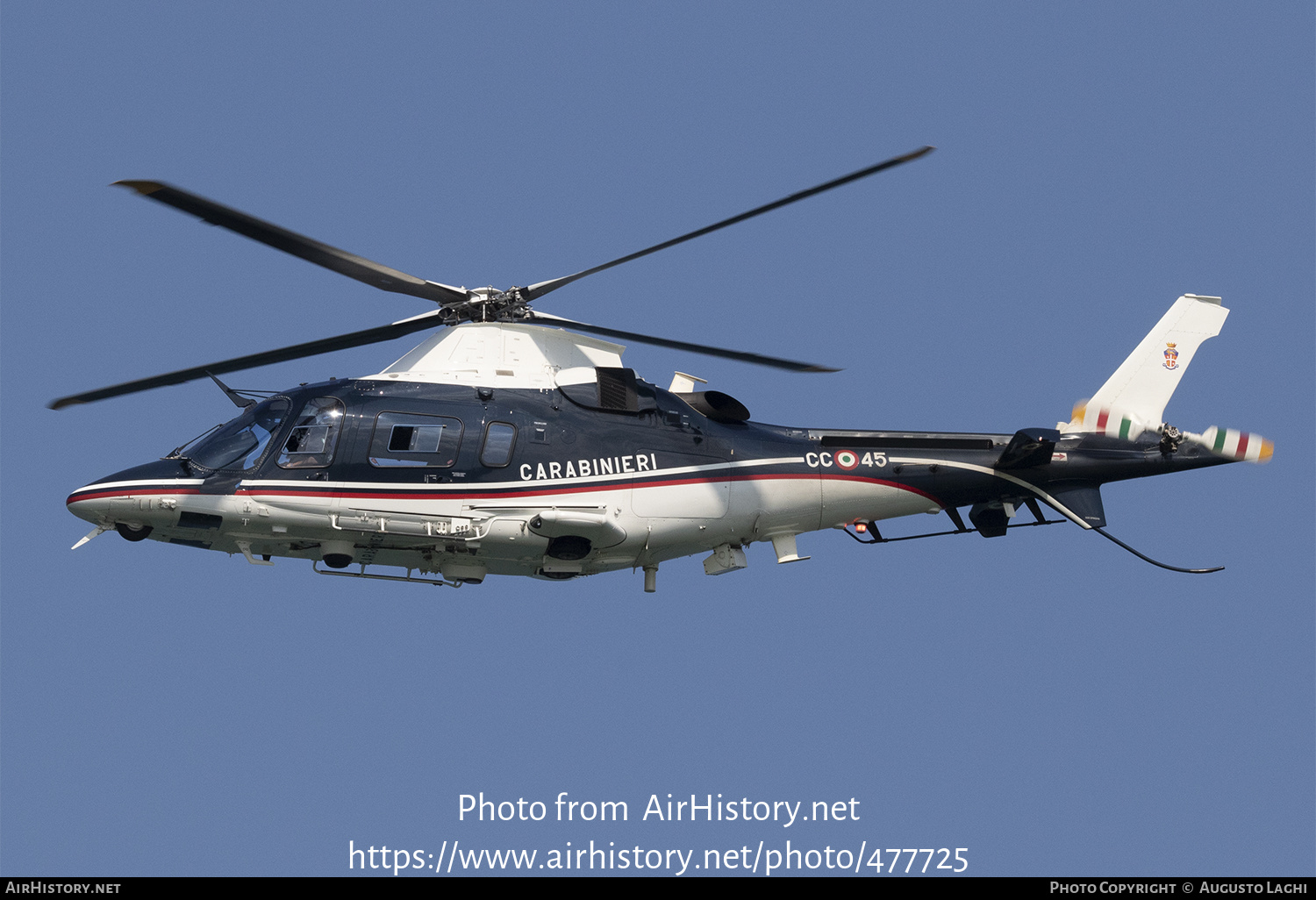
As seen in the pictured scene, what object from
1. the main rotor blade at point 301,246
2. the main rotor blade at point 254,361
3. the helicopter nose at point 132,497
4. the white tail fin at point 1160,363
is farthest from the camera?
the white tail fin at point 1160,363

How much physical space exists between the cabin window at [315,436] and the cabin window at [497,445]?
1.93 meters

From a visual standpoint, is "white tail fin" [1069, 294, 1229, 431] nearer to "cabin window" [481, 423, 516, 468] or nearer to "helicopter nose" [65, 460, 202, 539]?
"cabin window" [481, 423, 516, 468]

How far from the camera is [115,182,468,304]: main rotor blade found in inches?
763

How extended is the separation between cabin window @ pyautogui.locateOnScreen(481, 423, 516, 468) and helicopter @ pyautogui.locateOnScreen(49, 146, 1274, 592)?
0.03 m

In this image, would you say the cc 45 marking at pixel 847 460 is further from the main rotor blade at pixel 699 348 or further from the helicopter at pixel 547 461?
the main rotor blade at pixel 699 348

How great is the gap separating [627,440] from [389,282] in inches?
153

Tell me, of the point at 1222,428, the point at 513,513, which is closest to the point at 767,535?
the point at 513,513

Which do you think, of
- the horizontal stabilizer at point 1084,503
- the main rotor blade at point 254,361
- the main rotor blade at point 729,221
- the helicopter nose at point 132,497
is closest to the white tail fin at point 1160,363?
the horizontal stabilizer at point 1084,503

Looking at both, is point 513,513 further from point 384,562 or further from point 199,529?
point 199,529

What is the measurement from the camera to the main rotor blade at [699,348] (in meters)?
22.3

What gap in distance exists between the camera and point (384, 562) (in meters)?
22.1

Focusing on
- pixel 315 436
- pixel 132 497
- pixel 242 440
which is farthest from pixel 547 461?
pixel 132 497

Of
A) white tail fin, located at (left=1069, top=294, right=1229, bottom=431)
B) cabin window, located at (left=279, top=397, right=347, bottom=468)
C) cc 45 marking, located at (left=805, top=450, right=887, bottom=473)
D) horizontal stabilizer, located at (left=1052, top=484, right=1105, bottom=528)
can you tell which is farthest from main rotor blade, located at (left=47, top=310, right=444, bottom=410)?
white tail fin, located at (left=1069, top=294, right=1229, bottom=431)
